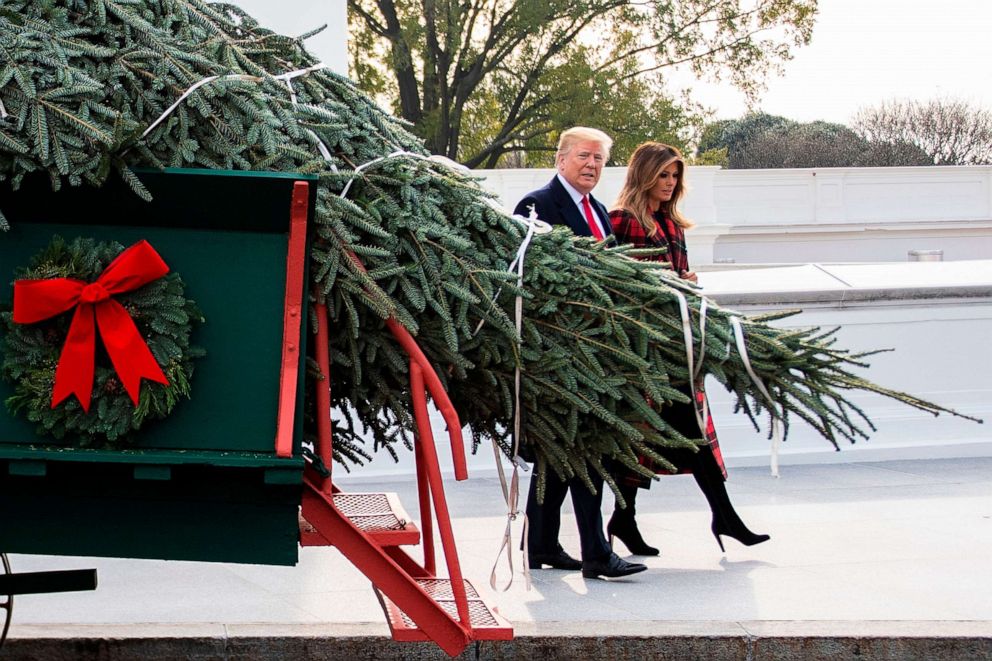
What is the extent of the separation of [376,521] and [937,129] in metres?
43.6

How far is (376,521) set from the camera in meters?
3.47

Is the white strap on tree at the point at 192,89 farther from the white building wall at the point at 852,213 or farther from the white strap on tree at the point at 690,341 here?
the white building wall at the point at 852,213

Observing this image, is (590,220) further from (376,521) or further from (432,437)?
(432,437)

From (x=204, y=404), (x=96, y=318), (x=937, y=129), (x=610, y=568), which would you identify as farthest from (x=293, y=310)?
(x=937, y=129)

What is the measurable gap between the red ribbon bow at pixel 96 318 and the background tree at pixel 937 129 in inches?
1680

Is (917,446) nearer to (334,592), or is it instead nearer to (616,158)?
(334,592)

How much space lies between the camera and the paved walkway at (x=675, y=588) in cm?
462

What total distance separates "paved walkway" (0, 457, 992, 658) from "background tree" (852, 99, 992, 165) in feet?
126

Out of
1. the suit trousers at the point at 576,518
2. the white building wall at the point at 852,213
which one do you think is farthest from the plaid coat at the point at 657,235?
the white building wall at the point at 852,213

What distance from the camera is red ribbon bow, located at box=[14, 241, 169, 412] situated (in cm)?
273

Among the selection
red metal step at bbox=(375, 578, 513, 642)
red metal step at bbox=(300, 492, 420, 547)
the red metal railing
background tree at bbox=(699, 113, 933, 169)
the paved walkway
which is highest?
background tree at bbox=(699, 113, 933, 169)

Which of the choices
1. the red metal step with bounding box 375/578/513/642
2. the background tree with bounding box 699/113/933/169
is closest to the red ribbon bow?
the red metal step with bounding box 375/578/513/642

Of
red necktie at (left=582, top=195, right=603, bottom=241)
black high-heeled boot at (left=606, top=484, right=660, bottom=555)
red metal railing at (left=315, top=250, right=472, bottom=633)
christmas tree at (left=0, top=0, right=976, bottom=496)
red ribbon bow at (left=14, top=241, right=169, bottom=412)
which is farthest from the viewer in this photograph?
black high-heeled boot at (left=606, top=484, right=660, bottom=555)

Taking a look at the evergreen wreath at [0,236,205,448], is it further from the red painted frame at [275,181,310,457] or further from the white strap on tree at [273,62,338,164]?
the white strap on tree at [273,62,338,164]
